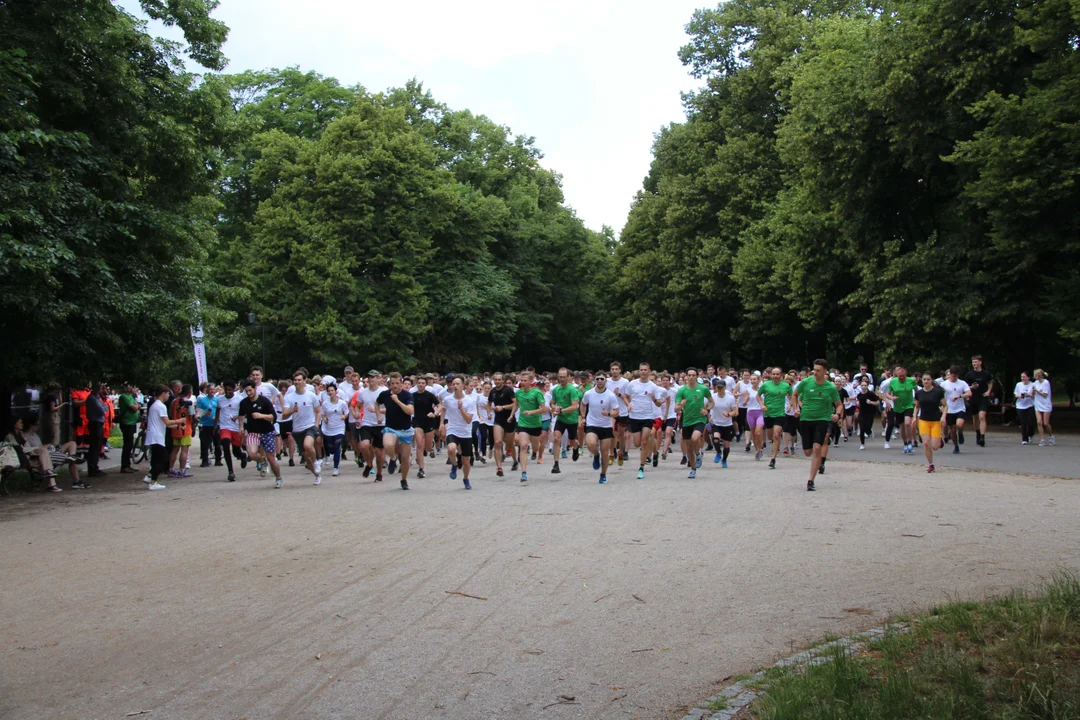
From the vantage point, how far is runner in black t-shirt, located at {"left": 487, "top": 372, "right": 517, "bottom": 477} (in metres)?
19.1

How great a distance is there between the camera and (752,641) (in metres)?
6.38

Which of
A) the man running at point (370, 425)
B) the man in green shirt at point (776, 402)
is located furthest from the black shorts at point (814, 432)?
the man running at point (370, 425)

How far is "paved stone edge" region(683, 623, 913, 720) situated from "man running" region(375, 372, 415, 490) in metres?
11.0

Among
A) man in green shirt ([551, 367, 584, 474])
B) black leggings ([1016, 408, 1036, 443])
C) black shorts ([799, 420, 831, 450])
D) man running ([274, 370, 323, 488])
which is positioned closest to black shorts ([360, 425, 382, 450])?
man running ([274, 370, 323, 488])

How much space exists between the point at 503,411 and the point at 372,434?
2.80 m

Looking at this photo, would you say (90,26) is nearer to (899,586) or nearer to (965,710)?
(899,586)

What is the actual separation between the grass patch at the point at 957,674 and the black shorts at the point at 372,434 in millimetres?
13212

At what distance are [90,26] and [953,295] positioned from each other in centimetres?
2357

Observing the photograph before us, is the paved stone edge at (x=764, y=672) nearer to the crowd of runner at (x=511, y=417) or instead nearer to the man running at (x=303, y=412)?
the crowd of runner at (x=511, y=417)

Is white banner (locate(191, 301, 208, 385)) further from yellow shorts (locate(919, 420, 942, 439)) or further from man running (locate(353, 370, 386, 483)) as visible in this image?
yellow shorts (locate(919, 420, 942, 439))

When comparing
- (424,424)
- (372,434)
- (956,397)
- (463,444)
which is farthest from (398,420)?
(956,397)

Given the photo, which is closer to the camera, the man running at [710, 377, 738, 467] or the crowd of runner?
the crowd of runner

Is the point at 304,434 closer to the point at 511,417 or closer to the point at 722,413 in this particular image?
the point at 511,417

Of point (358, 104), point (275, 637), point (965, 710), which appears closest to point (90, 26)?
point (275, 637)
